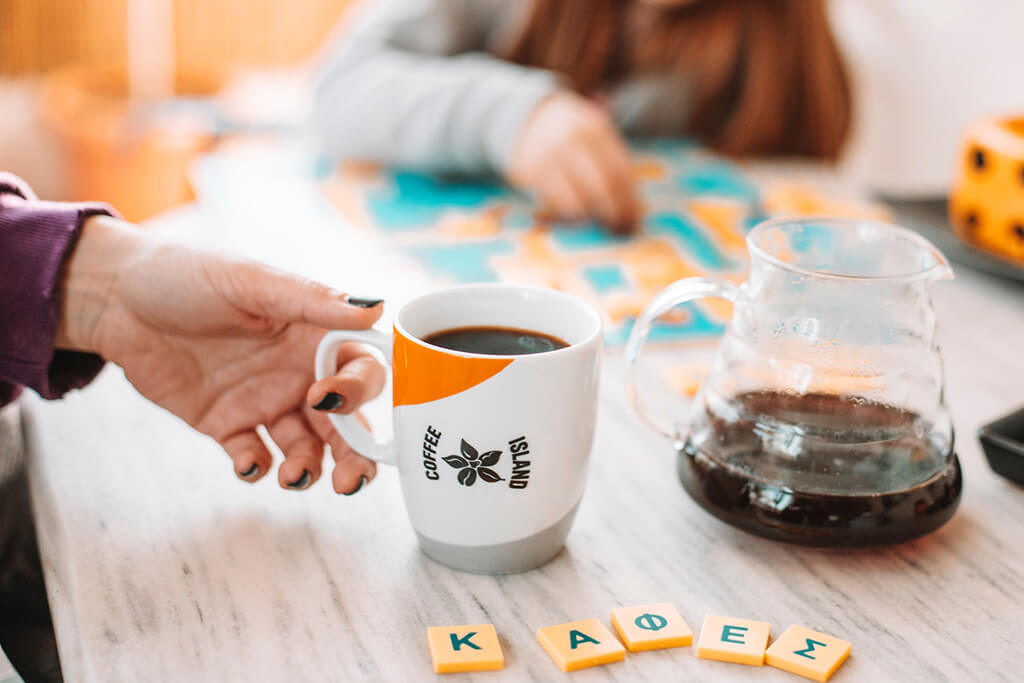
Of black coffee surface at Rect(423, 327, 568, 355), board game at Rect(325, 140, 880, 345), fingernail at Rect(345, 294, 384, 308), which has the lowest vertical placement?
board game at Rect(325, 140, 880, 345)

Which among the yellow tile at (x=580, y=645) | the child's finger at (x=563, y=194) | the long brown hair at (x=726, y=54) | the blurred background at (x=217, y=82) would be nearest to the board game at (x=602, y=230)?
the child's finger at (x=563, y=194)

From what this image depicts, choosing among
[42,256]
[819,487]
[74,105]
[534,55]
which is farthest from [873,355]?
[74,105]

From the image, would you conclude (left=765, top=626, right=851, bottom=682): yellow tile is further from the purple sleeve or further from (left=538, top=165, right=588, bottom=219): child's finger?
(left=538, top=165, right=588, bottom=219): child's finger

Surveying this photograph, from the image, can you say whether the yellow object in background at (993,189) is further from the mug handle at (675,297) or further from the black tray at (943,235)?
the mug handle at (675,297)

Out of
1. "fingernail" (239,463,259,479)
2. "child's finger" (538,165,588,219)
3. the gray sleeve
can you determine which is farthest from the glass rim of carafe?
the gray sleeve

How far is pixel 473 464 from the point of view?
1.60 ft

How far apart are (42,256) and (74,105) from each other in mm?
1809

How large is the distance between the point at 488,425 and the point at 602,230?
2.22ft

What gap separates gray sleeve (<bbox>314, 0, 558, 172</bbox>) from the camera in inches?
48.8

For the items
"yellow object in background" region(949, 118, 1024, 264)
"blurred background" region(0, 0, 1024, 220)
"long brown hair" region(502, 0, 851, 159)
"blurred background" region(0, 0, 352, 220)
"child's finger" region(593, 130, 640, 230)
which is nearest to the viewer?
"yellow object in background" region(949, 118, 1024, 264)

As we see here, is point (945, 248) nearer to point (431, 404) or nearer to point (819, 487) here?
point (819, 487)

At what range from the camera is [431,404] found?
48 centimetres

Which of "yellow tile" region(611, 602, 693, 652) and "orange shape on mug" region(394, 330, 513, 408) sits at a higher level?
"orange shape on mug" region(394, 330, 513, 408)

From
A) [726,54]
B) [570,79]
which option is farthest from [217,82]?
[726,54]
